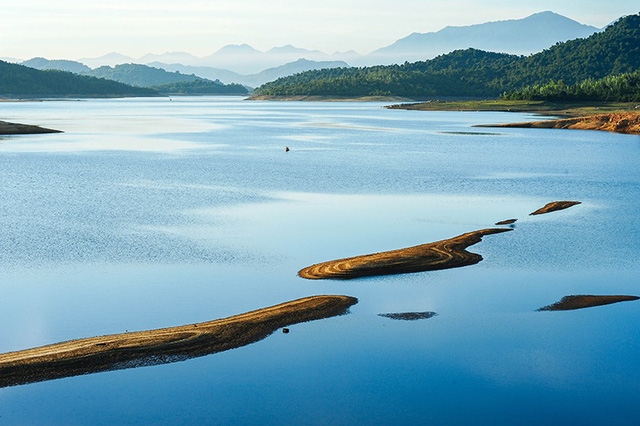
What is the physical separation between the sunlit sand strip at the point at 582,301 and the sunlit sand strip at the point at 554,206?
65.5ft

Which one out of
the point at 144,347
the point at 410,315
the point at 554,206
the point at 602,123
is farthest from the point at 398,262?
the point at 602,123

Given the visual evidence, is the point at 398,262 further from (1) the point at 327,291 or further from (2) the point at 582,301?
(2) the point at 582,301

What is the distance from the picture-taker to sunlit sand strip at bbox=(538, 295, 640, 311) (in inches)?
1219

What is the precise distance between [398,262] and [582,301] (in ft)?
27.1

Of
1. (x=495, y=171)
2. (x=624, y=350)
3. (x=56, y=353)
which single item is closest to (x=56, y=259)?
(x=56, y=353)

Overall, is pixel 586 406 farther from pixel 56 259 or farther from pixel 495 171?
pixel 495 171

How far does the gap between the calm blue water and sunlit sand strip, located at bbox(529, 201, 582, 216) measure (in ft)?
2.51

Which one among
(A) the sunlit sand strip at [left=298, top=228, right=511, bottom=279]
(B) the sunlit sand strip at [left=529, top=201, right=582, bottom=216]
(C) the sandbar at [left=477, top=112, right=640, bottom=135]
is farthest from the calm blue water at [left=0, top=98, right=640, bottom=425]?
(C) the sandbar at [left=477, top=112, right=640, bottom=135]

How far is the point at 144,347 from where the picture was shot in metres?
25.5

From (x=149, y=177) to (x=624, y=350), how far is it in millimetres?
52158

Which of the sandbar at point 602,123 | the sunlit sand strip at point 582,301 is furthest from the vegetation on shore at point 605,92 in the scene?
the sunlit sand strip at point 582,301

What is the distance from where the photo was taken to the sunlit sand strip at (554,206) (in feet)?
175

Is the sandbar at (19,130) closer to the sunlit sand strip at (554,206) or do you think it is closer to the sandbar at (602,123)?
the sandbar at (602,123)

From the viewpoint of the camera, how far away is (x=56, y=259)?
37.8 meters
